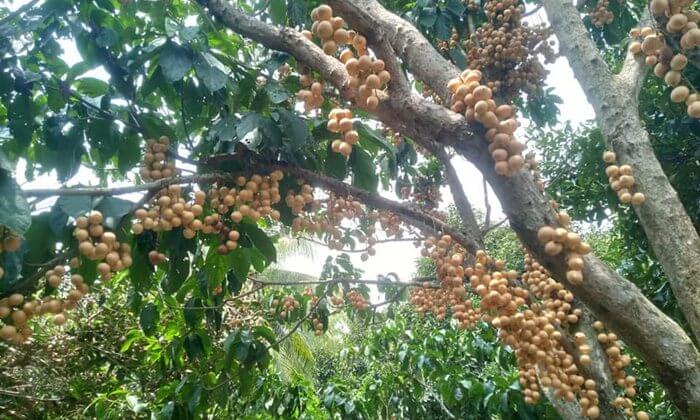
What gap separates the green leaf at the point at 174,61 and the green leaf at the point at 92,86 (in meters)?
0.35

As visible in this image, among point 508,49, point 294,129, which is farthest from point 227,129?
point 508,49

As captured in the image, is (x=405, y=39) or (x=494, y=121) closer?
(x=494, y=121)

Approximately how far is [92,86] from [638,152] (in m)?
1.87

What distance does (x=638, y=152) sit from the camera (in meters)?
1.39

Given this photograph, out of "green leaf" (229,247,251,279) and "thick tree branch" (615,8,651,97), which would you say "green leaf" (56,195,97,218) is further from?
"thick tree branch" (615,8,651,97)

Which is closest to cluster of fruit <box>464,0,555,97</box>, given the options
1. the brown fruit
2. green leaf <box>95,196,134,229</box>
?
the brown fruit

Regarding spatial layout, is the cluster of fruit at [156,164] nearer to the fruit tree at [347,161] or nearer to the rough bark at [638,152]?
the fruit tree at [347,161]

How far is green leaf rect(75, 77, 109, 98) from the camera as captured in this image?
6.20 feet

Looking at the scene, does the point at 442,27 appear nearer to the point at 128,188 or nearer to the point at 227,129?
the point at 227,129

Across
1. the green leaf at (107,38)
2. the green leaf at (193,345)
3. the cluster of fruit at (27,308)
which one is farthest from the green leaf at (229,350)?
the green leaf at (107,38)

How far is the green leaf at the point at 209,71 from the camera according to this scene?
5.49 ft

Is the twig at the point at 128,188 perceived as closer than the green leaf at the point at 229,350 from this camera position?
Yes

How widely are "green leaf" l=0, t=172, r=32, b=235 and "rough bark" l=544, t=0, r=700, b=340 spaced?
1.43 metres

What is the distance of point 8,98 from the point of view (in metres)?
1.79
